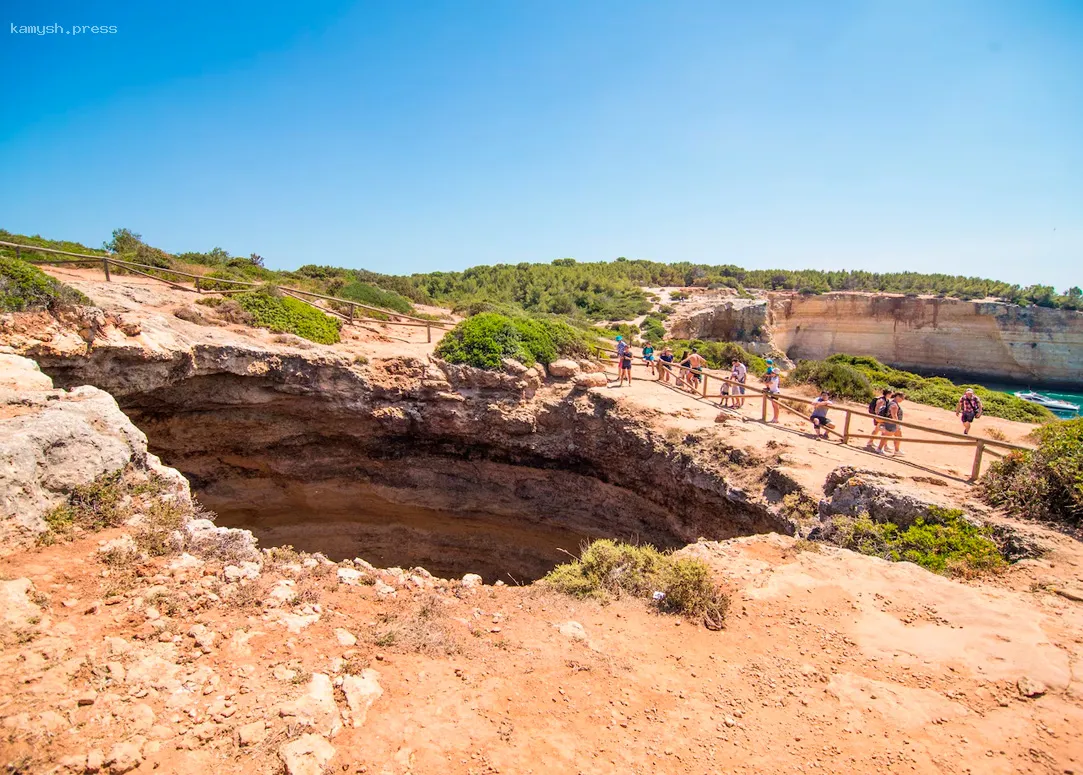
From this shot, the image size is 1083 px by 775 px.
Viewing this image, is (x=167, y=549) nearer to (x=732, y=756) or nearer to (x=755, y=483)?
(x=732, y=756)

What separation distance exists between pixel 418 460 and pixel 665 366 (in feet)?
25.4

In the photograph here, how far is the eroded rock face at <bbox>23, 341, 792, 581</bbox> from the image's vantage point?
36.7ft

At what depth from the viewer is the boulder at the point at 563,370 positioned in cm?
1334

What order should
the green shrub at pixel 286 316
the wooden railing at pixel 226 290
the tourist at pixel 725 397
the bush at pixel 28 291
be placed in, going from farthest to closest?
1. the tourist at pixel 725 397
2. the wooden railing at pixel 226 290
3. the green shrub at pixel 286 316
4. the bush at pixel 28 291

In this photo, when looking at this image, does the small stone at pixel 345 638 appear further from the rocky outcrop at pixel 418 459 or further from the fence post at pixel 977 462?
the fence post at pixel 977 462

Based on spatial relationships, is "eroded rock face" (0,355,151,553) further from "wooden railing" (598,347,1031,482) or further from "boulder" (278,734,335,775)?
"wooden railing" (598,347,1031,482)

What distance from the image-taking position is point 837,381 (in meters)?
18.6

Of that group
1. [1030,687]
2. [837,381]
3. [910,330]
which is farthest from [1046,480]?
[910,330]

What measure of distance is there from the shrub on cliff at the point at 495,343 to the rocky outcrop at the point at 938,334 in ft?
95.6

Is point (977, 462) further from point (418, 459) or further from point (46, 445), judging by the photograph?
point (46, 445)

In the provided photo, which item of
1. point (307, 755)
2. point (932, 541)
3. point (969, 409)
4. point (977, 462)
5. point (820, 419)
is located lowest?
point (307, 755)

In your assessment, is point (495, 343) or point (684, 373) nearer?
point (495, 343)

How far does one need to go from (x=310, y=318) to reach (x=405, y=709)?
35.9 feet

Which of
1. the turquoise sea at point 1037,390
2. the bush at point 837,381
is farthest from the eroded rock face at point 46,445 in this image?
the turquoise sea at point 1037,390
